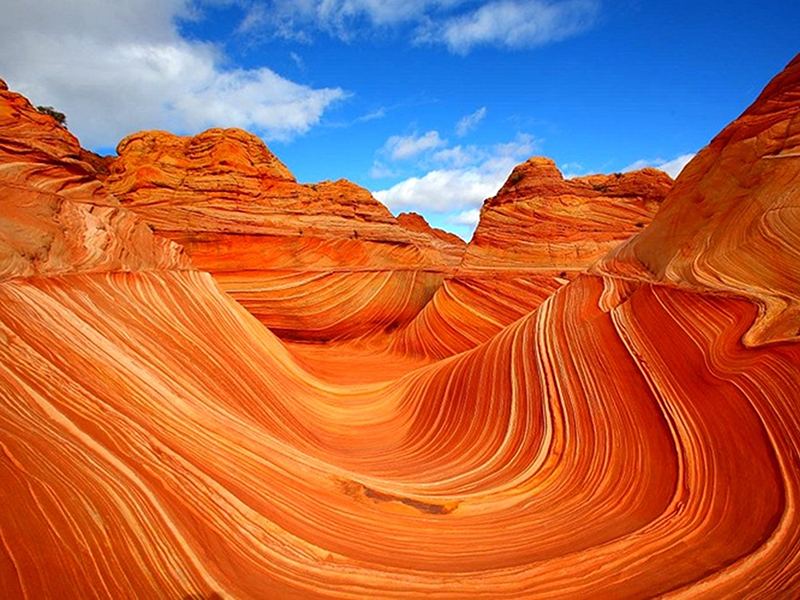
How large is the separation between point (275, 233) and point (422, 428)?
8.45 m

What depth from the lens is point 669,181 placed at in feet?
43.4

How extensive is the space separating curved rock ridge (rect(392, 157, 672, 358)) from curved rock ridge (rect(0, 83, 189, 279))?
21.4ft

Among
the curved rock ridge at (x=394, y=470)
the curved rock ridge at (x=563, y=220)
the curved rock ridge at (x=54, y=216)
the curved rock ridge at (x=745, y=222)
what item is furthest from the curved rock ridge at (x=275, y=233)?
the curved rock ridge at (x=745, y=222)

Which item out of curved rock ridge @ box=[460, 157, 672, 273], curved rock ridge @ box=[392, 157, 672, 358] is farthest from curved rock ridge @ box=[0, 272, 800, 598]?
curved rock ridge @ box=[460, 157, 672, 273]

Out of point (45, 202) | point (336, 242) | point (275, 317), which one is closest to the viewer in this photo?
point (45, 202)

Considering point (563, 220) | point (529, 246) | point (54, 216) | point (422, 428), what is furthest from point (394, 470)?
point (563, 220)

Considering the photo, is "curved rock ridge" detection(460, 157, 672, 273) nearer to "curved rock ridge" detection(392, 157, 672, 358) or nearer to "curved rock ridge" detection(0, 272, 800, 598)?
"curved rock ridge" detection(392, 157, 672, 358)

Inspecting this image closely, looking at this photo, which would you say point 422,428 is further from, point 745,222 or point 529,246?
point 529,246

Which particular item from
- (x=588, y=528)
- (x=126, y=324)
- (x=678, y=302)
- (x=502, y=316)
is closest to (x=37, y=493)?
(x=126, y=324)

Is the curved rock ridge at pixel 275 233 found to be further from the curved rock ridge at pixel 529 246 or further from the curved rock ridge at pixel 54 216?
the curved rock ridge at pixel 54 216

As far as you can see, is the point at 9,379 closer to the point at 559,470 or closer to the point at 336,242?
the point at 559,470

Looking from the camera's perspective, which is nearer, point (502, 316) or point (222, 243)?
point (502, 316)

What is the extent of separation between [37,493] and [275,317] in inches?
381

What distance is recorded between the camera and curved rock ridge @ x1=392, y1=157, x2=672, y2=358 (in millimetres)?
10641
